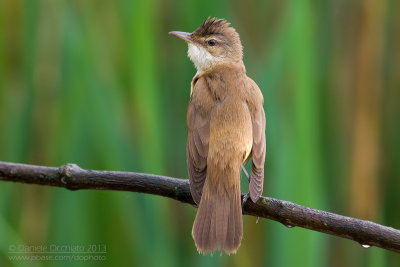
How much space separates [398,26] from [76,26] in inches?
75.0

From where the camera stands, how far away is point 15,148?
10.4 feet

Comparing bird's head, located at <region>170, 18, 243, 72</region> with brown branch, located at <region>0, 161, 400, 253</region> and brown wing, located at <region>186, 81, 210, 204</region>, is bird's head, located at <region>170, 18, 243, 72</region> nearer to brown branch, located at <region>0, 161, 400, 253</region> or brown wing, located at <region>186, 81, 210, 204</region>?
brown wing, located at <region>186, 81, 210, 204</region>

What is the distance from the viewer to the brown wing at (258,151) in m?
2.61

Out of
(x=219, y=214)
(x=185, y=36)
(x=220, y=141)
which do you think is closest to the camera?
(x=219, y=214)

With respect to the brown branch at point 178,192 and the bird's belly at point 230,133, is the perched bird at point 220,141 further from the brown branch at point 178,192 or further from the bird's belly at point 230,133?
the brown branch at point 178,192

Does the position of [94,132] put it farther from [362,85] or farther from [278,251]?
[362,85]

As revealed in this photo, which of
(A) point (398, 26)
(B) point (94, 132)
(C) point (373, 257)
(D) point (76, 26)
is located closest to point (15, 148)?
(B) point (94, 132)

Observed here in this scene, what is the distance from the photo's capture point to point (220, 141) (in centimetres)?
281

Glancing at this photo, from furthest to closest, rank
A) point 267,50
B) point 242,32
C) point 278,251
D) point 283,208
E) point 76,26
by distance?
point 242,32, point 267,50, point 76,26, point 278,251, point 283,208

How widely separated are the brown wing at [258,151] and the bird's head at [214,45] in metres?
0.55

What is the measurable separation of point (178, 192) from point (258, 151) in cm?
67

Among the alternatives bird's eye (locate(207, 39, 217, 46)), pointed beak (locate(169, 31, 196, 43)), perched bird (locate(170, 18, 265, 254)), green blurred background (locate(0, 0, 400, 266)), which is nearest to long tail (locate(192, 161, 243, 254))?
perched bird (locate(170, 18, 265, 254))

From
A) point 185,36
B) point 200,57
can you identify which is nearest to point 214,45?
point 200,57

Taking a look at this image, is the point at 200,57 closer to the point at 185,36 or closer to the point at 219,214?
the point at 185,36
